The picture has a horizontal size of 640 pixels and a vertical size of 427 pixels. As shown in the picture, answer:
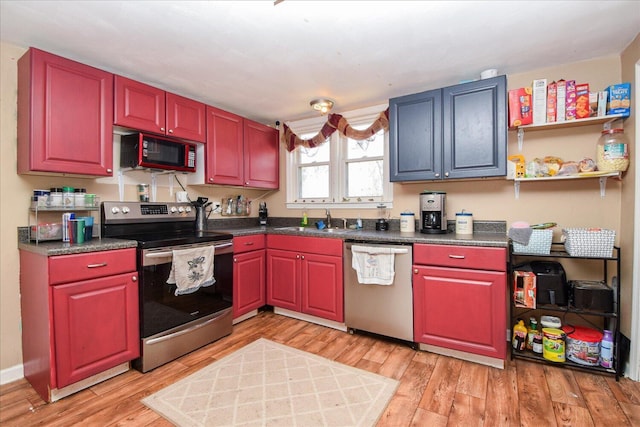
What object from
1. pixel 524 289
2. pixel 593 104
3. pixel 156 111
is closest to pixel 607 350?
pixel 524 289

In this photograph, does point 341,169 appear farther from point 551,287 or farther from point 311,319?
point 551,287

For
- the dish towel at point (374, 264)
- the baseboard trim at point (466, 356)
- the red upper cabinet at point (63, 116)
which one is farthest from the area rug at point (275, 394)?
the red upper cabinet at point (63, 116)

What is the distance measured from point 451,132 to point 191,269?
2.39 meters

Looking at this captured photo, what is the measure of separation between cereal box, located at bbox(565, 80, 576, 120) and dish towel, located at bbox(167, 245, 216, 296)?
2.91 metres

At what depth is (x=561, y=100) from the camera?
2.15 meters

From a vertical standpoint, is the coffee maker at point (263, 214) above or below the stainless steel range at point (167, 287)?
above

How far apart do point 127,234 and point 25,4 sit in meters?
1.56

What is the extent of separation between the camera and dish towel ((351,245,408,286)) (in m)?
2.38

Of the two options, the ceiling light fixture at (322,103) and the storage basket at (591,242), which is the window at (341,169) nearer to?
the ceiling light fixture at (322,103)

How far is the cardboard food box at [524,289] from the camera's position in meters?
2.10

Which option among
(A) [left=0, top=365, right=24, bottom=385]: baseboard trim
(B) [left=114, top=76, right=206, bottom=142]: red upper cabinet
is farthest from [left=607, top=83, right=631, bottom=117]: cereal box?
(A) [left=0, top=365, right=24, bottom=385]: baseboard trim

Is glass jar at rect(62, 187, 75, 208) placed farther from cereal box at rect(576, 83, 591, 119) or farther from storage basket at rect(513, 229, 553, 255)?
cereal box at rect(576, 83, 591, 119)

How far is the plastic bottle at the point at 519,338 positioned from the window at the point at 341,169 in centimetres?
151

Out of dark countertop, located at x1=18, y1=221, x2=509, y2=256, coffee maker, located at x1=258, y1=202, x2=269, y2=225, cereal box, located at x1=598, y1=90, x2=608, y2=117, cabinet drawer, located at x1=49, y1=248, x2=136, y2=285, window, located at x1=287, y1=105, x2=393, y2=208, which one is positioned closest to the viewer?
cabinet drawer, located at x1=49, y1=248, x2=136, y2=285
